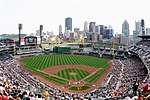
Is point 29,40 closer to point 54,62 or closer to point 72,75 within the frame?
point 54,62

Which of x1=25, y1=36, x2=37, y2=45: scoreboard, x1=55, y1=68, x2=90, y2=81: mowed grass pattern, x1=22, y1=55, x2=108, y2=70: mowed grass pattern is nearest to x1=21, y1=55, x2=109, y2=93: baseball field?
x1=55, y1=68, x2=90, y2=81: mowed grass pattern

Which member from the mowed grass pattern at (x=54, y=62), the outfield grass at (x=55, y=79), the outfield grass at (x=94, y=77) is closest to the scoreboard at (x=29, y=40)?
the mowed grass pattern at (x=54, y=62)

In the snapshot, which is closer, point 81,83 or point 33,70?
point 81,83

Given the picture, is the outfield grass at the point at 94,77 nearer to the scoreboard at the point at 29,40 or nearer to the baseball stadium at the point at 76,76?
the baseball stadium at the point at 76,76

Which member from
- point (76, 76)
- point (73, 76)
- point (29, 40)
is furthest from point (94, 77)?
→ point (29, 40)

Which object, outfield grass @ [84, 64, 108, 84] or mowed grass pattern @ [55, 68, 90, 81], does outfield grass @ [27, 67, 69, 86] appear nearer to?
mowed grass pattern @ [55, 68, 90, 81]

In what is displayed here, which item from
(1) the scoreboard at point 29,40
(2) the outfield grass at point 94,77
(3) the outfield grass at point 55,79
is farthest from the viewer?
(1) the scoreboard at point 29,40

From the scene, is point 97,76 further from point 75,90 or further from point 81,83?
point 75,90

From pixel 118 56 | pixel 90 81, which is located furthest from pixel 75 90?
pixel 118 56

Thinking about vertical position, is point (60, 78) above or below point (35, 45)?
below
